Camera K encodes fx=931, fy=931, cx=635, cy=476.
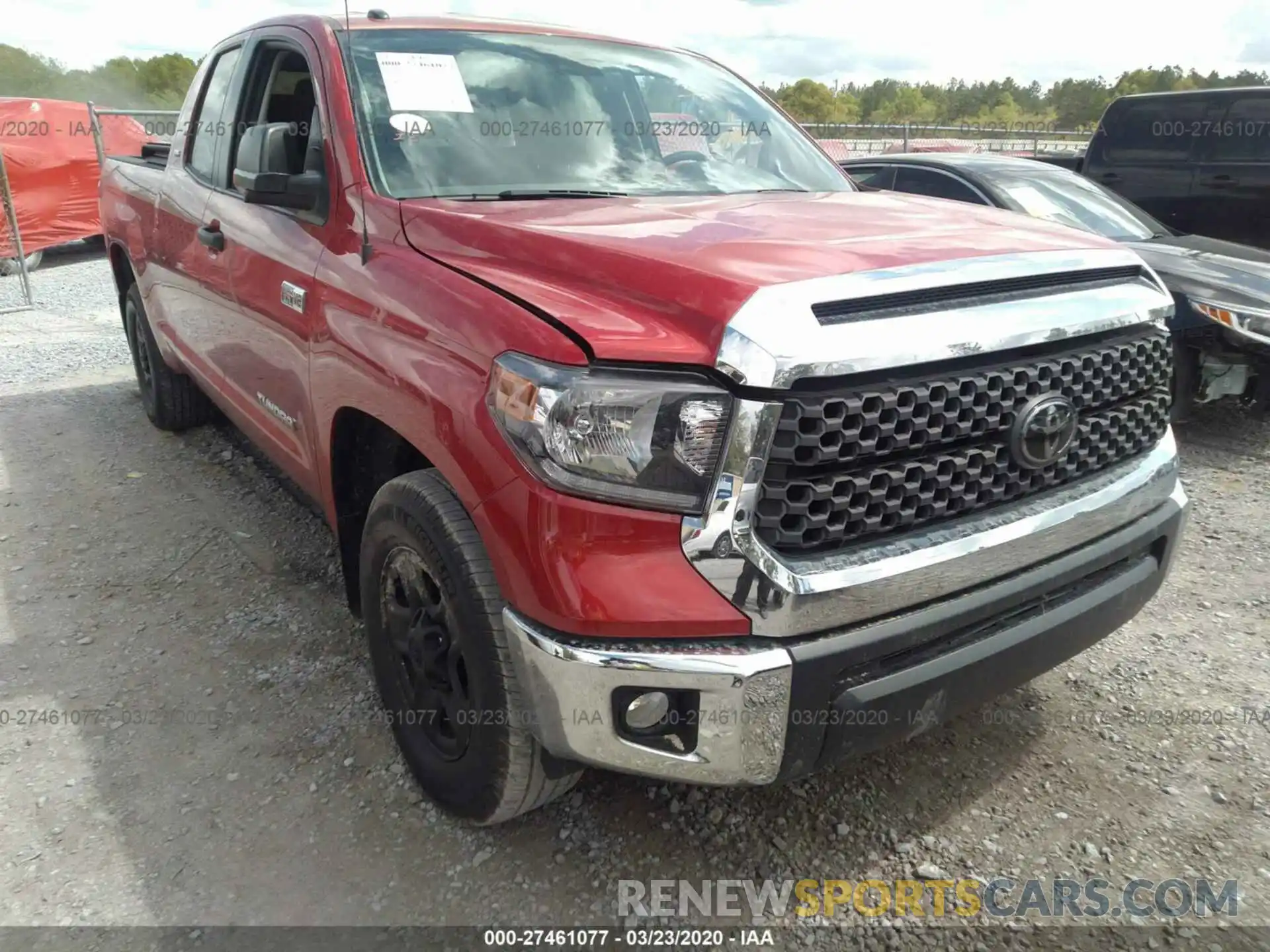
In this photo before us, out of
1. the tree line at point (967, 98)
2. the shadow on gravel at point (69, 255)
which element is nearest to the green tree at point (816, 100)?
the tree line at point (967, 98)

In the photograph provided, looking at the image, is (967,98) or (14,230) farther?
(967,98)

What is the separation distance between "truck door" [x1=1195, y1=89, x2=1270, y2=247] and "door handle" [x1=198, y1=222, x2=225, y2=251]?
327 inches

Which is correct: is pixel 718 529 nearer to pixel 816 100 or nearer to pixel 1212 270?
pixel 1212 270

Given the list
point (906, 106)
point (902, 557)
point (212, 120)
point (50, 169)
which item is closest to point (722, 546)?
point (902, 557)

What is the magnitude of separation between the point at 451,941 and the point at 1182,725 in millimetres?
2173

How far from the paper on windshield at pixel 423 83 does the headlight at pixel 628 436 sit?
1349 millimetres

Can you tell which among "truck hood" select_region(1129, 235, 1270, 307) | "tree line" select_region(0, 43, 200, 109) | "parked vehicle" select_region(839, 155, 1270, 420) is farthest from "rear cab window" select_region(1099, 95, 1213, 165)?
"tree line" select_region(0, 43, 200, 109)

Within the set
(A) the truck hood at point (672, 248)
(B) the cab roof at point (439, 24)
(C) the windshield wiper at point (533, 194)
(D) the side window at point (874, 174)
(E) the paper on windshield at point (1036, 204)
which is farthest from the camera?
(D) the side window at point (874, 174)

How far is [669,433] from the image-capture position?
172 cm

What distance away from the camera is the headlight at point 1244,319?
16.5 feet

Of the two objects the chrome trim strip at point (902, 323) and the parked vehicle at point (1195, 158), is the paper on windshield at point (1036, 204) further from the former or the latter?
the chrome trim strip at point (902, 323)

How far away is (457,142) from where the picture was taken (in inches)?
105

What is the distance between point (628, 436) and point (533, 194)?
1.15m

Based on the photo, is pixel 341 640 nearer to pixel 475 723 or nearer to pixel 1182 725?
pixel 475 723
